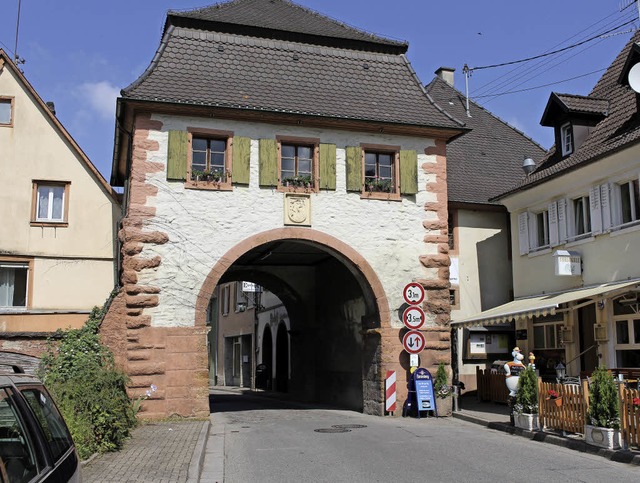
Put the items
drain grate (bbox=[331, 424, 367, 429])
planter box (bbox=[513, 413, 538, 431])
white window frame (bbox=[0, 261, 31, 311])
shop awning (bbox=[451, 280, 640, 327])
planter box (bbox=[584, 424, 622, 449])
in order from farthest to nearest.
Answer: white window frame (bbox=[0, 261, 31, 311]) → shop awning (bbox=[451, 280, 640, 327]) → drain grate (bbox=[331, 424, 367, 429]) → planter box (bbox=[513, 413, 538, 431]) → planter box (bbox=[584, 424, 622, 449])

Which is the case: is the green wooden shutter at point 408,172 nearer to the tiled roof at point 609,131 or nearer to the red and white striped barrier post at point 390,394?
the tiled roof at point 609,131

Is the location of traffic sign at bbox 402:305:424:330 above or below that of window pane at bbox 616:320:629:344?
above

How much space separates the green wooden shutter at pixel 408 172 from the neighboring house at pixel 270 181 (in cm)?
4

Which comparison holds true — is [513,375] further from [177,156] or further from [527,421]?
[177,156]

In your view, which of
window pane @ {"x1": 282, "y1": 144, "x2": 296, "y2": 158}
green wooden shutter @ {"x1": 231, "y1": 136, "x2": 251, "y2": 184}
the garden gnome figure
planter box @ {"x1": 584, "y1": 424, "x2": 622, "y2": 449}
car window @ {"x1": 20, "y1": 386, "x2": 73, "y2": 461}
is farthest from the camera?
window pane @ {"x1": 282, "y1": 144, "x2": 296, "y2": 158}

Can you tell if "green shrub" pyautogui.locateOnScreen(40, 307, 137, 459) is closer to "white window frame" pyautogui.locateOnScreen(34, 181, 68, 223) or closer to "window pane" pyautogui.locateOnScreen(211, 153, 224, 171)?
"window pane" pyautogui.locateOnScreen(211, 153, 224, 171)

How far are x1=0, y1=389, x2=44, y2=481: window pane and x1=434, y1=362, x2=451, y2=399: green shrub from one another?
14.8 metres

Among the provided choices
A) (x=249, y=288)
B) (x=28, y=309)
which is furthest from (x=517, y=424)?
(x=249, y=288)

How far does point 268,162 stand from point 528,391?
817 centimetres

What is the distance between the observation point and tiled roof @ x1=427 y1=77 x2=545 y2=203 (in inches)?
908

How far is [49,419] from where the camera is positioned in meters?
4.48

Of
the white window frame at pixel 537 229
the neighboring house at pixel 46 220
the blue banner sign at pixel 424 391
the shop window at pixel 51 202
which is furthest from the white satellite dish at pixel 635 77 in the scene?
the shop window at pixel 51 202

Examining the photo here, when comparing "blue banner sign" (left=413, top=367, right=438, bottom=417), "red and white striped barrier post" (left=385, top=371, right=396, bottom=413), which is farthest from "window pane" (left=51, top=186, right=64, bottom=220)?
"blue banner sign" (left=413, top=367, right=438, bottom=417)

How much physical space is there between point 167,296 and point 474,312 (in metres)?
9.65
